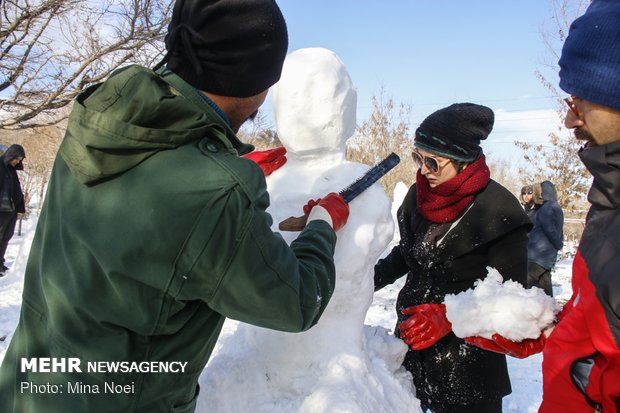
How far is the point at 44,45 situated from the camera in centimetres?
490

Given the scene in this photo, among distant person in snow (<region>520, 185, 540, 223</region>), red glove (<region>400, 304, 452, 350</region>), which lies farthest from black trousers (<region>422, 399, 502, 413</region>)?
distant person in snow (<region>520, 185, 540, 223</region>)

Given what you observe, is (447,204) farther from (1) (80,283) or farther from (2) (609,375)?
(1) (80,283)

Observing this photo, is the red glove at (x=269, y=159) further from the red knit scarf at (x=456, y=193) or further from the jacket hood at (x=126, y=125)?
the jacket hood at (x=126, y=125)

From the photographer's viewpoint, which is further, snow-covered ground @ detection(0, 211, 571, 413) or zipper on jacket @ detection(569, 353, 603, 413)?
snow-covered ground @ detection(0, 211, 571, 413)

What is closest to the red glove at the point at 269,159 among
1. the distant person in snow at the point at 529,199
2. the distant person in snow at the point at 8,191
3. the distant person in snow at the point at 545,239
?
the distant person in snow at the point at 545,239

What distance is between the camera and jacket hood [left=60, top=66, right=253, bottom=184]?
0.96 m

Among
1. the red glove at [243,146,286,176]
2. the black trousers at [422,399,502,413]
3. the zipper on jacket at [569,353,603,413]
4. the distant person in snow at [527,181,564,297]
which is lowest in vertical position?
the distant person in snow at [527,181,564,297]

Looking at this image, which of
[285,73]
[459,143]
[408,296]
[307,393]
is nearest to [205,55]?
[285,73]

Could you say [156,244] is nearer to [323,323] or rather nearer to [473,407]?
[323,323]

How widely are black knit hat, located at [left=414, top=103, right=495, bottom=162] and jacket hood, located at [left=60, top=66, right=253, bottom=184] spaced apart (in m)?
1.38

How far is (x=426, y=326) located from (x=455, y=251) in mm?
381

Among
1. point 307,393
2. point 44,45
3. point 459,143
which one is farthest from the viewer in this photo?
point 44,45

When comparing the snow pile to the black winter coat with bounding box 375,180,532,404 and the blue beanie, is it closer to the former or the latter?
the black winter coat with bounding box 375,180,532,404

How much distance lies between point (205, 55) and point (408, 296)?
154cm
